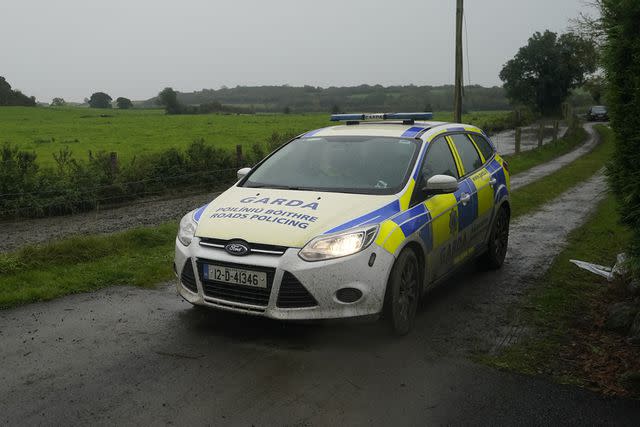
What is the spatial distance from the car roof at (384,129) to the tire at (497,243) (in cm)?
130

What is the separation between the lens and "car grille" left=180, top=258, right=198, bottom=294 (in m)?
5.09

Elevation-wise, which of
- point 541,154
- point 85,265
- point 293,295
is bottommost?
point 541,154

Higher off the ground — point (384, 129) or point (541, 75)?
point (541, 75)

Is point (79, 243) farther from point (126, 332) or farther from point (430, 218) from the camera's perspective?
point (430, 218)

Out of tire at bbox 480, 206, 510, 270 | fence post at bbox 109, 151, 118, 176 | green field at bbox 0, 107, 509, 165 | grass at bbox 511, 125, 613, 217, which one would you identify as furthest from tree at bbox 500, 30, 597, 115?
tire at bbox 480, 206, 510, 270

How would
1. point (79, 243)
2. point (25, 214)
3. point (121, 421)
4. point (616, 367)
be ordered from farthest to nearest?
point (25, 214) → point (79, 243) → point (616, 367) → point (121, 421)

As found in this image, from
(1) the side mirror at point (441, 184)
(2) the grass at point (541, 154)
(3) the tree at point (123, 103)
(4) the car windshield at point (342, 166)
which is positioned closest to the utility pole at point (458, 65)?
(2) the grass at point (541, 154)

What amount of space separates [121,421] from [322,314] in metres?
1.64

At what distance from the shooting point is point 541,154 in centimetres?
2728

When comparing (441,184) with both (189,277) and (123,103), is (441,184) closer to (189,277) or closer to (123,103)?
(189,277)

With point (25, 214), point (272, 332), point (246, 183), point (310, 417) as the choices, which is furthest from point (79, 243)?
point (25, 214)

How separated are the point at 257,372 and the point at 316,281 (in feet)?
2.55

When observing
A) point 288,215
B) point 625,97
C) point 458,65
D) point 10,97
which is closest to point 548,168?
point 458,65

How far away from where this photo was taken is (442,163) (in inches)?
249
